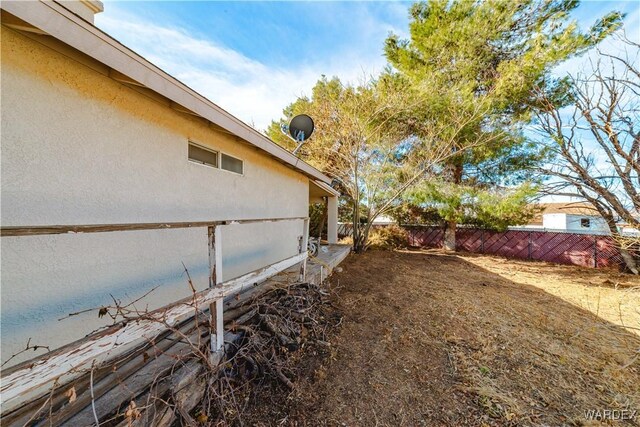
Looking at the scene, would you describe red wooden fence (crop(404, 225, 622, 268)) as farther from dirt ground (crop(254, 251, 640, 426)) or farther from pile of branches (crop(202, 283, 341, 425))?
pile of branches (crop(202, 283, 341, 425))

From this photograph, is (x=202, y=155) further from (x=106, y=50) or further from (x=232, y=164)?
(x=106, y=50)

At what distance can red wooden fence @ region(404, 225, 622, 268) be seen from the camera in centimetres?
1144

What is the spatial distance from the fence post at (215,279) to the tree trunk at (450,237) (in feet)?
47.8

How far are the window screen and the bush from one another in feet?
35.7

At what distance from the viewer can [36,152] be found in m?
2.02

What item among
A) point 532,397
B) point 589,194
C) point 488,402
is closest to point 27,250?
point 488,402

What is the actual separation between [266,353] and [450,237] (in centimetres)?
1430

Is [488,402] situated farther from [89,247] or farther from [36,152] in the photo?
[36,152]

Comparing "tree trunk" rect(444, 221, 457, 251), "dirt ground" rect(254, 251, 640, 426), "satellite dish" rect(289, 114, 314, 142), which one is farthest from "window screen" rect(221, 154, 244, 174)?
"tree trunk" rect(444, 221, 457, 251)

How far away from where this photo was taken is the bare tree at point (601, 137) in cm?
679

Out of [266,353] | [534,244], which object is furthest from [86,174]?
[534,244]

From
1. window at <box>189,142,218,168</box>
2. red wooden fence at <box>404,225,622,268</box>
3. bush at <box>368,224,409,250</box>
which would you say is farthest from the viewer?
bush at <box>368,224,409,250</box>

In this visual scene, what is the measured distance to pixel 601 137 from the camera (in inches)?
336

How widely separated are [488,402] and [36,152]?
4.93 metres
